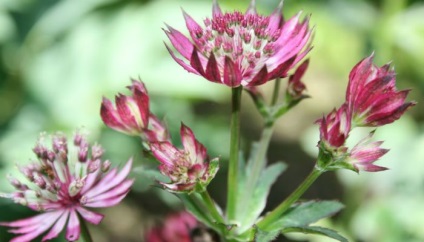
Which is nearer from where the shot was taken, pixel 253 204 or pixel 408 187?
pixel 253 204

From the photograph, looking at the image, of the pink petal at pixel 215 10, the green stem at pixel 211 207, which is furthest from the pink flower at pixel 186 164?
the pink petal at pixel 215 10

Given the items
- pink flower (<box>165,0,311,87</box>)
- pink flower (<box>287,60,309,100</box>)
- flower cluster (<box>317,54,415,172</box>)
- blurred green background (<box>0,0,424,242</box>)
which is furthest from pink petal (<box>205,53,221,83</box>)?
blurred green background (<box>0,0,424,242</box>)

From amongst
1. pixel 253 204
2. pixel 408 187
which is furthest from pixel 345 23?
pixel 253 204

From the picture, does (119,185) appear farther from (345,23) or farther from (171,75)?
(345,23)

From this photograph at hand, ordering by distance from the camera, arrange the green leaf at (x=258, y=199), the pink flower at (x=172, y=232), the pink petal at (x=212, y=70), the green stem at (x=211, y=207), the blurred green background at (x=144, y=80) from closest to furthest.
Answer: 1. the pink petal at (x=212, y=70)
2. the green stem at (x=211, y=207)
3. the green leaf at (x=258, y=199)
4. the pink flower at (x=172, y=232)
5. the blurred green background at (x=144, y=80)

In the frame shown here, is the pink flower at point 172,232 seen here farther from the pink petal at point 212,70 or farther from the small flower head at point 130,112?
the pink petal at point 212,70

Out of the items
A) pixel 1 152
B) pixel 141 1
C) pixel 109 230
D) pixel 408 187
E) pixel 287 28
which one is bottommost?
pixel 109 230

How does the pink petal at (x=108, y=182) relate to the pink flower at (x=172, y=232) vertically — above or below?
above

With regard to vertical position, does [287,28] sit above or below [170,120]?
above

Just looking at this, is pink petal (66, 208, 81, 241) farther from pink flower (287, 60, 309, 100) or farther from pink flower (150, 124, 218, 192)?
pink flower (287, 60, 309, 100)
